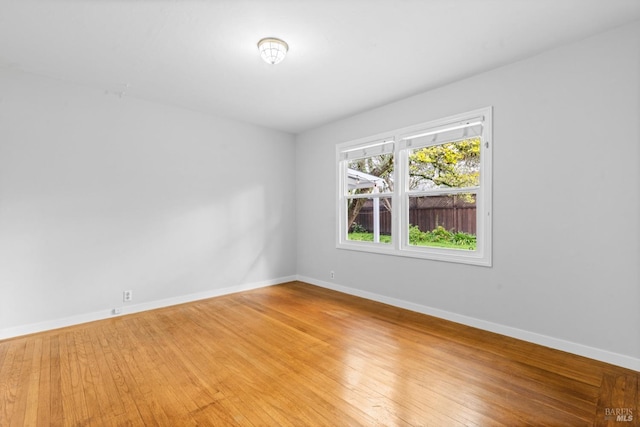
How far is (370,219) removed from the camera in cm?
462

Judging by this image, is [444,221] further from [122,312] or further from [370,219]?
[122,312]

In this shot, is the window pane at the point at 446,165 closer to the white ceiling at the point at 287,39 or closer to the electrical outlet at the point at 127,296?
the white ceiling at the point at 287,39

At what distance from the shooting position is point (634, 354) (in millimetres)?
2369

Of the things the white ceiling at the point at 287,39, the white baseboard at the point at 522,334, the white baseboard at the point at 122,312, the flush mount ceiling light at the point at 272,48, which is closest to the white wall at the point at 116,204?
the white baseboard at the point at 122,312

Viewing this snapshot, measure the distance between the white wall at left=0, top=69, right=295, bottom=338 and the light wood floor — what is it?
0.51 metres

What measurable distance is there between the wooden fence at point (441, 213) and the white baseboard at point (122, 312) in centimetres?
251

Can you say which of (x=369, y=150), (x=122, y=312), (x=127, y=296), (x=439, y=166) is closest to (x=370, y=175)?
(x=369, y=150)

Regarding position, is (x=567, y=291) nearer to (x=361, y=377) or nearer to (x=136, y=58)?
(x=361, y=377)

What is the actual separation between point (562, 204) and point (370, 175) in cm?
242

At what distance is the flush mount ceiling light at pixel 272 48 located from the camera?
2.58 metres

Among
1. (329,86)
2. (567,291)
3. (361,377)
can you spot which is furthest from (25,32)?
(567,291)

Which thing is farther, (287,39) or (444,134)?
(444,134)

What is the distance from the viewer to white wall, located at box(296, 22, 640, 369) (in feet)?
7.94

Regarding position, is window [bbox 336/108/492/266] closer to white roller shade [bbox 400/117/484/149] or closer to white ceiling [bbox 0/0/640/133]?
white roller shade [bbox 400/117/484/149]
